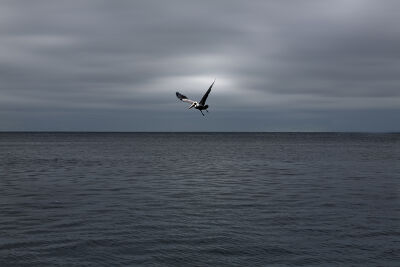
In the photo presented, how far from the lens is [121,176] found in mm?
60312

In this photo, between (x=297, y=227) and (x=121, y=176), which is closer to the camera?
(x=297, y=227)

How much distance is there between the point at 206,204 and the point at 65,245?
1506 centimetres

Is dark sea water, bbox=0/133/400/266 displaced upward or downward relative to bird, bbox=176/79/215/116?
downward

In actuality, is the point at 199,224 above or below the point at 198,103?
below

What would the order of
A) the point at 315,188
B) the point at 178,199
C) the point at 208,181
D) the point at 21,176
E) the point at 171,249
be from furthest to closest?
the point at 21,176 → the point at 208,181 → the point at 315,188 → the point at 178,199 → the point at 171,249

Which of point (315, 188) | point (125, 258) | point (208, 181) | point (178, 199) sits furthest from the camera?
point (208, 181)

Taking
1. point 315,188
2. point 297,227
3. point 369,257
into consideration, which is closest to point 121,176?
point 315,188

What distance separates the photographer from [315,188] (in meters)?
47.2

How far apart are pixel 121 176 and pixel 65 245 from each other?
122 ft

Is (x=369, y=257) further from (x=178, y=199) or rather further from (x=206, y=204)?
(x=178, y=199)

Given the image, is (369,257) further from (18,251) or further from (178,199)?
(178,199)

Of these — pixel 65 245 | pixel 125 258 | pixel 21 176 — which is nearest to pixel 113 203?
pixel 65 245

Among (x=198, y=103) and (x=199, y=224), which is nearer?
(x=198, y=103)

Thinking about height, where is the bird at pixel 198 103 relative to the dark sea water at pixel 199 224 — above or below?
above
